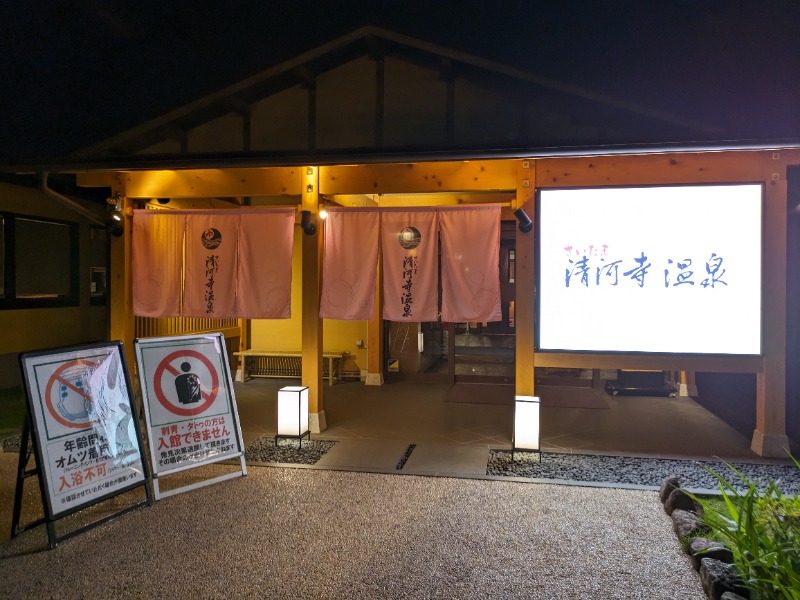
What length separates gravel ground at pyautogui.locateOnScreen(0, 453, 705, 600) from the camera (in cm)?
359

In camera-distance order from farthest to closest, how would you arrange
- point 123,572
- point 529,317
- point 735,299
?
point 529,317, point 735,299, point 123,572

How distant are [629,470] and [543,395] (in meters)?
4.28

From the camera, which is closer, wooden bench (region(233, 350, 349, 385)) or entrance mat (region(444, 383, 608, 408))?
entrance mat (region(444, 383, 608, 408))

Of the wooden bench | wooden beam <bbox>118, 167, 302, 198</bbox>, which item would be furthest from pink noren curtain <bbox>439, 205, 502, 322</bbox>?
the wooden bench

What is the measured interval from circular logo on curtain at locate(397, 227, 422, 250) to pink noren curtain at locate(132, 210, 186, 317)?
3.41m

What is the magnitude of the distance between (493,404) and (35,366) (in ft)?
23.5

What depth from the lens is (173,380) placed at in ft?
18.0

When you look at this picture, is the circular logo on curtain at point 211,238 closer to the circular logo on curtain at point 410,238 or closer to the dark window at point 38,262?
the circular logo on curtain at point 410,238

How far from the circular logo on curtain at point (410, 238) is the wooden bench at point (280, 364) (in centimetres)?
496

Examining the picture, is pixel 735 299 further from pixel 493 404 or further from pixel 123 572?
pixel 123 572

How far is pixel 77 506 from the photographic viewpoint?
4414mm

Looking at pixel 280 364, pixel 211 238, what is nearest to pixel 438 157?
pixel 211 238

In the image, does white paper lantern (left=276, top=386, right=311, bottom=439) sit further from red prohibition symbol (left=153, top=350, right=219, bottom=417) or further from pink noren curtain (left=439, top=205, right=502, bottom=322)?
pink noren curtain (left=439, top=205, right=502, bottom=322)

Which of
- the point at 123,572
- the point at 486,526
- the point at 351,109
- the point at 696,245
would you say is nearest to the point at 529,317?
the point at 696,245
